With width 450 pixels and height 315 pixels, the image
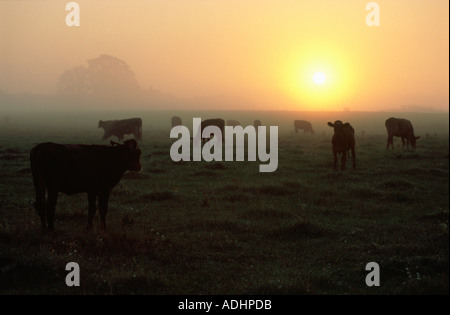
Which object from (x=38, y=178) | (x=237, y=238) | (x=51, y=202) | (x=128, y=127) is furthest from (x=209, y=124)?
(x=51, y=202)

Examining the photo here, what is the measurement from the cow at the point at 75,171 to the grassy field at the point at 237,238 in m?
0.66

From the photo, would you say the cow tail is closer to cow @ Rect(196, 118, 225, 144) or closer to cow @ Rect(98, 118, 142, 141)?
cow @ Rect(196, 118, 225, 144)

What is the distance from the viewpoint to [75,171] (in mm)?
9555

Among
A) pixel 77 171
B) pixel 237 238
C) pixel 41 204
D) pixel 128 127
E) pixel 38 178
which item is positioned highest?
pixel 128 127

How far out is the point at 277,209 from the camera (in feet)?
40.4

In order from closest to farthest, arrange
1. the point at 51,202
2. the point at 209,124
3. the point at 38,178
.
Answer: the point at 51,202, the point at 38,178, the point at 209,124

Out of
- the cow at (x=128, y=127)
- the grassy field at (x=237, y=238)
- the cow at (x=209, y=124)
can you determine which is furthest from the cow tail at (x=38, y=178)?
the cow at (x=128, y=127)

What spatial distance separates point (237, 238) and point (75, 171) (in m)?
3.92

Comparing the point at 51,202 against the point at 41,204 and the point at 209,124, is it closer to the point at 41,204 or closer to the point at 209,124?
the point at 41,204

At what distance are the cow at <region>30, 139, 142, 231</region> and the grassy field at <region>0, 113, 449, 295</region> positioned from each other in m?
0.66

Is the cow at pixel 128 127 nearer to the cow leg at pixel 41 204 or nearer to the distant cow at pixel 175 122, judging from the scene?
the distant cow at pixel 175 122

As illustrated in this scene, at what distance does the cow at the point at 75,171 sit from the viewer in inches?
367

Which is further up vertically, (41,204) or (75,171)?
(75,171)
